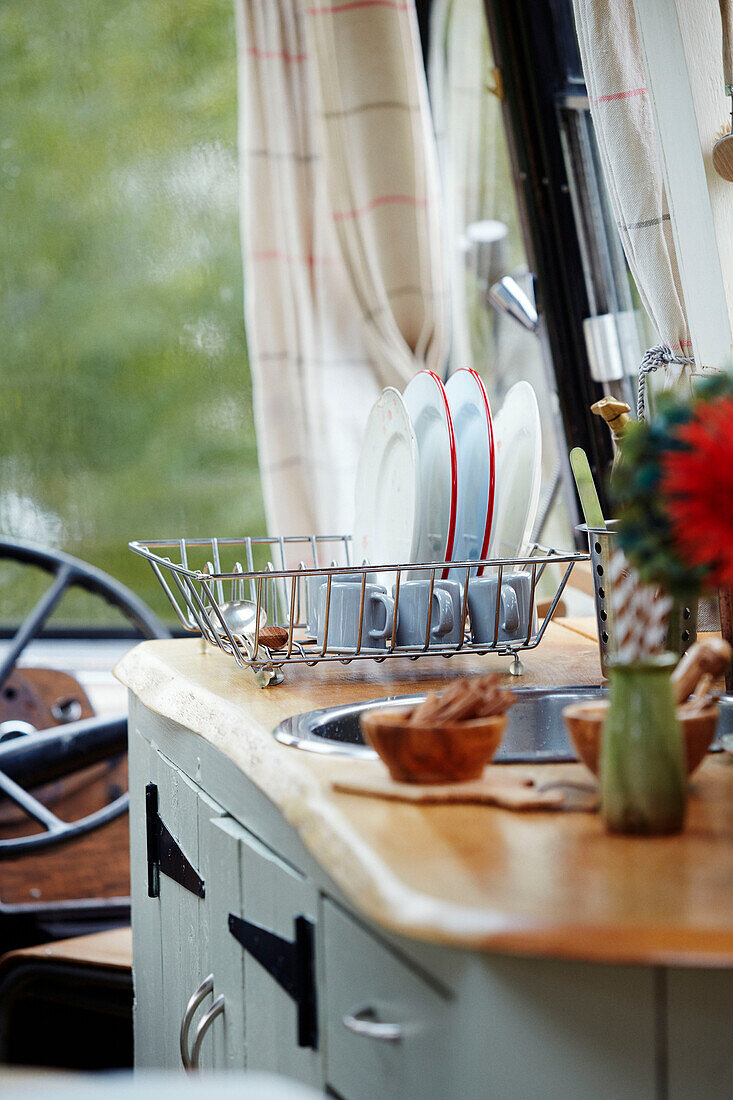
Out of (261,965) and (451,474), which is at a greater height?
(451,474)

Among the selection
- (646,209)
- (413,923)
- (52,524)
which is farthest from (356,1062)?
(52,524)

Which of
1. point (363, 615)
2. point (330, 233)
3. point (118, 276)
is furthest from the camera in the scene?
point (118, 276)

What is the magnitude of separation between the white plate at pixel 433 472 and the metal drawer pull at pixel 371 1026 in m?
0.59

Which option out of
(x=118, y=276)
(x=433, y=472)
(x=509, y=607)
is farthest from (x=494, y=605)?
(x=118, y=276)

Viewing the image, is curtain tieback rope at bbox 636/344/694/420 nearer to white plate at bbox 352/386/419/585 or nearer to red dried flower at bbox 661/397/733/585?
white plate at bbox 352/386/419/585

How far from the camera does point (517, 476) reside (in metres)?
1.21

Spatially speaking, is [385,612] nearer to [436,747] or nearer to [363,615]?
[363,615]

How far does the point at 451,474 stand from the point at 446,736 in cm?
50

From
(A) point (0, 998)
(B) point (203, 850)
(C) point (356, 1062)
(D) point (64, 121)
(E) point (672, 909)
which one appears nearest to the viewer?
(E) point (672, 909)

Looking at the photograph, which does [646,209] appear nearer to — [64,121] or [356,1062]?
[356,1062]

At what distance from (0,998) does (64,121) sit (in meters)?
1.99

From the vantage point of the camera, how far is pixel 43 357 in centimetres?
271

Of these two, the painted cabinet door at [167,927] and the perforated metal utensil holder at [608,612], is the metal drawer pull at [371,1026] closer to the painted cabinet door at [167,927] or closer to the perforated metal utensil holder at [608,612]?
the painted cabinet door at [167,927]

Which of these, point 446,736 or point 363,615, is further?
point 363,615
